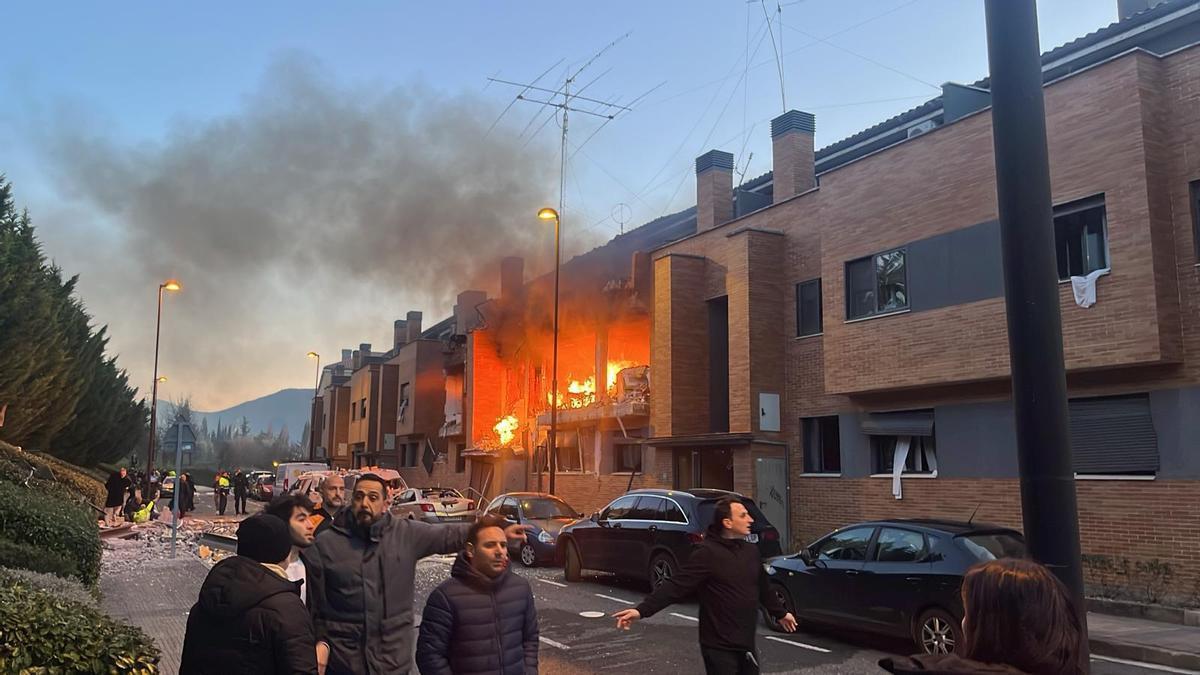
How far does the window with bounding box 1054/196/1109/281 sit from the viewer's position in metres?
13.6

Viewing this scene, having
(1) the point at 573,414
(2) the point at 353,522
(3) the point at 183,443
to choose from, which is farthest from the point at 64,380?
(2) the point at 353,522

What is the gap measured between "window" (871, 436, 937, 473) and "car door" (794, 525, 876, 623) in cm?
696

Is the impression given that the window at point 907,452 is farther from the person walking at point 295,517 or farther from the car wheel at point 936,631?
the person walking at point 295,517

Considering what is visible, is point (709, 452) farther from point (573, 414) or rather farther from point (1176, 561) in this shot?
point (1176, 561)

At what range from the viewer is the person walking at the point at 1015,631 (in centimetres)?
→ 215

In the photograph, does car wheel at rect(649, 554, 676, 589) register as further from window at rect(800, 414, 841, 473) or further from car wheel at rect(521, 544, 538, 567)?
window at rect(800, 414, 841, 473)

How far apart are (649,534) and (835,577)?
405cm

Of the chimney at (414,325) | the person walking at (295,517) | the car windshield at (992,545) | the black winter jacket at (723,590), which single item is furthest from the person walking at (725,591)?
the chimney at (414,325)

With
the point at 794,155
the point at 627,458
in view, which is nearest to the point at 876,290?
the point at 794,155

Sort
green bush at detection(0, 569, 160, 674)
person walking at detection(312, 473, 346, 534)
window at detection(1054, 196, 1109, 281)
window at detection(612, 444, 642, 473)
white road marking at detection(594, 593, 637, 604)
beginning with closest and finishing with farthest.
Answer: green bush at detection(0, 569, 160, 674)
person walking at detection(312, 473, 346, 534)
white road marking at detection(594, 593, 637, 604)
window at detection(1054, 196, 1109, 281)
window at detection(612, 444, 642, 473)

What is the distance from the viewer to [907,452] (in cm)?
1703

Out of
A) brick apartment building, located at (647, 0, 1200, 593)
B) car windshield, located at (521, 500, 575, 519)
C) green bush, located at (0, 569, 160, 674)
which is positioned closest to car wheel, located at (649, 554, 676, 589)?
car windshield, located at (521, 500, 575, 519)

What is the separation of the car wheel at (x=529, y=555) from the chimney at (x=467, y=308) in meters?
24.2

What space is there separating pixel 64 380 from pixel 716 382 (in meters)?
20.0
